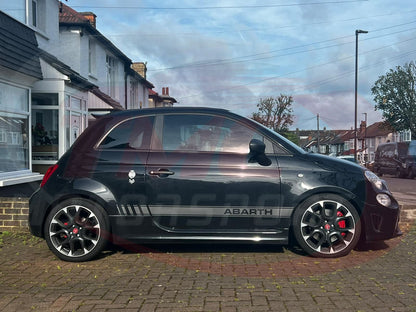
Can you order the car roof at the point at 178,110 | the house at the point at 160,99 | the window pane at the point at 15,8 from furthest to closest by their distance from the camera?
the house at the point at 160,99
the window pane at the point at 15,8
the car roof at the point at 178,110

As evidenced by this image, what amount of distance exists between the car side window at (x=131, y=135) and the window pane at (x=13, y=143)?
16.6ft

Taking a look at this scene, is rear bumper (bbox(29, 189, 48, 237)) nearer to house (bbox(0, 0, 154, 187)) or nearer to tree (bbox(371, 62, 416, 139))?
house (bbox(0, 0, 154, 187))

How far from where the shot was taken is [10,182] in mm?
8391

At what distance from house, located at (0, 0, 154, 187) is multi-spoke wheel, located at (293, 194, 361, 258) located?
6157mm

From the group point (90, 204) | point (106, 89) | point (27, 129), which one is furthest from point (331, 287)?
point (106, 89)

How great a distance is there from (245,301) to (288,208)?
4.92ft

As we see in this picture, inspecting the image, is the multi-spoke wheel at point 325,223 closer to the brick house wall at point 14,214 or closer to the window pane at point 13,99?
the brick house wall at point 14,214

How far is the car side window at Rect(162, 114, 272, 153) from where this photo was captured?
496cm

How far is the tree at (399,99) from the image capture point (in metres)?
49.8

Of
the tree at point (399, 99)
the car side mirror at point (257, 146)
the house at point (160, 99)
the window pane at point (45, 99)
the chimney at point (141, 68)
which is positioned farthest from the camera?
the tree at point (399, 99)

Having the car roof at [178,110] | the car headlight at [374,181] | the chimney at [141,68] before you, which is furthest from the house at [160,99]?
the car headlight at [374,181]

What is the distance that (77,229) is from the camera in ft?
15.9

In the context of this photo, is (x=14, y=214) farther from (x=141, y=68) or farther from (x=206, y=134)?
(x=141, y=68)

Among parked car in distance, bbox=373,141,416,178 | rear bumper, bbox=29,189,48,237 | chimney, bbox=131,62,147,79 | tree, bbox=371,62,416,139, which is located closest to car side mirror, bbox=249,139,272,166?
rear bumper, bbox=29,189,48,237
